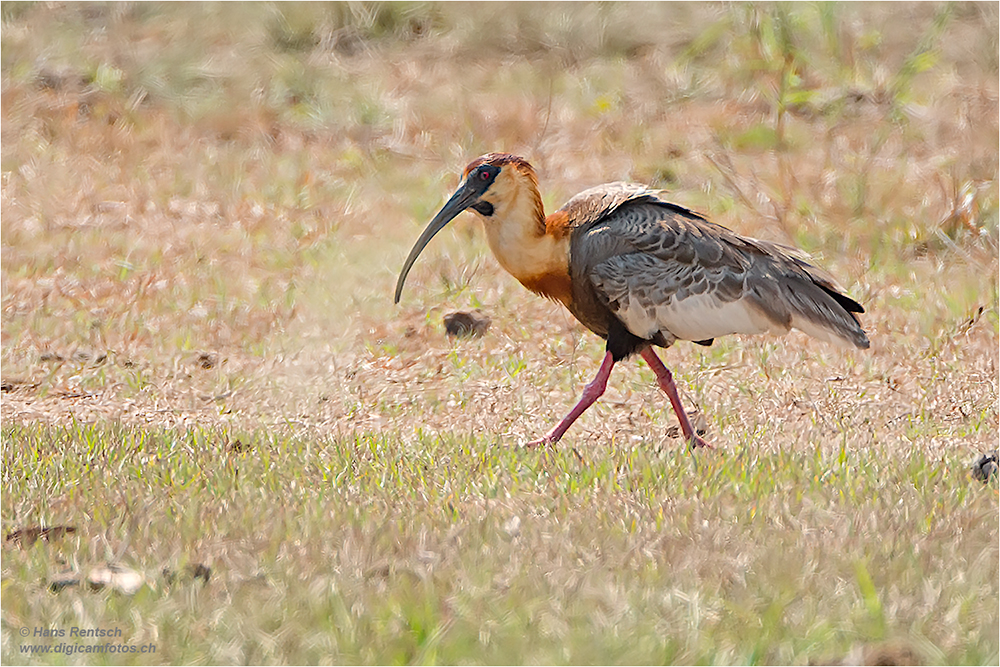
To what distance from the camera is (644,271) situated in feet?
21.6

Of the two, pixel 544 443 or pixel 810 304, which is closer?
pixel 544 443

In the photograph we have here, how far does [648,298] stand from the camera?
6.62 meters

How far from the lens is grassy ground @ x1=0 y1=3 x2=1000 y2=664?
170 inches

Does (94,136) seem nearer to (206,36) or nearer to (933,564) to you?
(206,36)

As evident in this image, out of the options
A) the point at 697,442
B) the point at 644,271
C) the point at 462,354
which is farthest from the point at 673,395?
the point at 462,354

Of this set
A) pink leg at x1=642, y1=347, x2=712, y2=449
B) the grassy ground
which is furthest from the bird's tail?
pink leg at x1=642, y1=347, x2=712, y2=449

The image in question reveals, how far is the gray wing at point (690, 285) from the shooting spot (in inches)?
261

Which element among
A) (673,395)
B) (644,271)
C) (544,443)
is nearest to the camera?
(544,443)

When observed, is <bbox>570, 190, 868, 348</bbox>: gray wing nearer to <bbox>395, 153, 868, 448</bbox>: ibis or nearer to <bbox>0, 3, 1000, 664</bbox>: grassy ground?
<bbox>395, 153, 868, 448</bbox>: ibis

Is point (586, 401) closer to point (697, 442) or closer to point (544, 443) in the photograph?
point (544, 443)

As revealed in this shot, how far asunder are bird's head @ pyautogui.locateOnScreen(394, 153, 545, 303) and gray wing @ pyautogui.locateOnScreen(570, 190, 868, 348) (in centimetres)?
32

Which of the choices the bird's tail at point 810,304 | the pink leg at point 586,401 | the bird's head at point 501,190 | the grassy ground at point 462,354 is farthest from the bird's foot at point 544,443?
the bird's tail at point 810,304

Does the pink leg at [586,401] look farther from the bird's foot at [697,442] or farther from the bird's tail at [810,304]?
the bird's tail at [810,304]

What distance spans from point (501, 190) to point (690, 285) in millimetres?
1078
